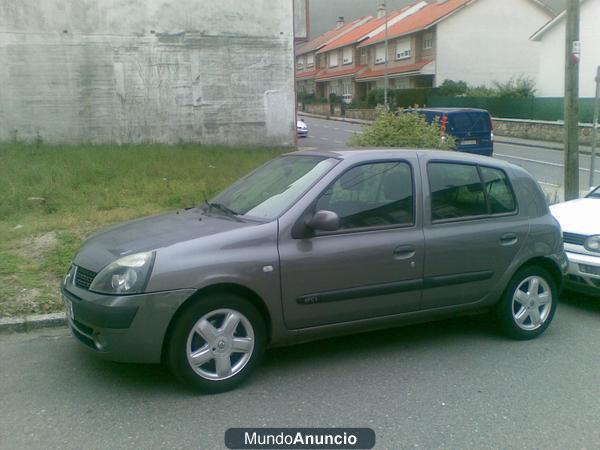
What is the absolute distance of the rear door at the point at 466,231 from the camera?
4.99 meters

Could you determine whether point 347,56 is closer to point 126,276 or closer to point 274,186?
point 274,186

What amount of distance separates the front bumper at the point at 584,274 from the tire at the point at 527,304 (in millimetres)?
900

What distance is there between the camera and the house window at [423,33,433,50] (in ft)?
153

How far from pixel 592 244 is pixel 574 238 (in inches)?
8.9

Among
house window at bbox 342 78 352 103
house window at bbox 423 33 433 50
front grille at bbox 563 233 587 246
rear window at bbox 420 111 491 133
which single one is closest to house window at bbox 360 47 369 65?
house window at bbox 342 78 352 103

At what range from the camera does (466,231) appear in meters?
5.12

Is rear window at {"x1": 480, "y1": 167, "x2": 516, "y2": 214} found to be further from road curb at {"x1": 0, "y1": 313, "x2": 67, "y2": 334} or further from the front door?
road curb at {"x1": 0, "y1": 313, "x2": 67, "y2": 334}

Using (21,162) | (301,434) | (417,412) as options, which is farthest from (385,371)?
(21,162)

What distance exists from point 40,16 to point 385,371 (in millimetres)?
16764

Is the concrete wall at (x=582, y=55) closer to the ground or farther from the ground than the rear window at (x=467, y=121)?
farther from the ground

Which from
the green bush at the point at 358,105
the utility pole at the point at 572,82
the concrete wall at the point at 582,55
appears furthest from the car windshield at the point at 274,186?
the green bush at the point at 358,105

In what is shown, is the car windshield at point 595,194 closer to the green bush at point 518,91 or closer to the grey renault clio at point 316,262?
the grey renault clio at point 316,262

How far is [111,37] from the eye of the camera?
18.5m

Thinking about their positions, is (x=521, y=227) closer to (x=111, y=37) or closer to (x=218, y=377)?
(x=218, y=377)
